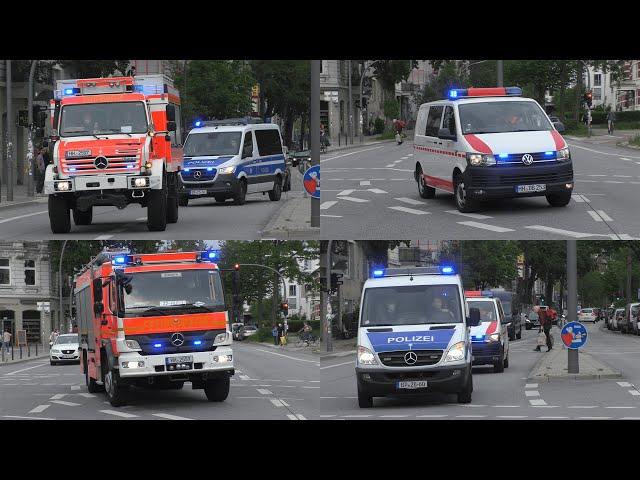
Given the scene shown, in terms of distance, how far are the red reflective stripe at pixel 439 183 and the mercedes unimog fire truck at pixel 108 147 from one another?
5.38m

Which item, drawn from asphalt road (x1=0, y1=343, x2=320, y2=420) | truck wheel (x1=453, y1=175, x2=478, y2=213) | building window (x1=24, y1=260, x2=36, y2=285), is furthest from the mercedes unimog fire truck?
building window (x1=24, y1=260, x2=36, y2=285)

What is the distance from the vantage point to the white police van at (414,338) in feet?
54.3

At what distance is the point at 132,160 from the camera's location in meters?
22.5

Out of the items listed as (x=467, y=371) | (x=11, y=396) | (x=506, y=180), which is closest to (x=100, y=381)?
(x=11, y=396)

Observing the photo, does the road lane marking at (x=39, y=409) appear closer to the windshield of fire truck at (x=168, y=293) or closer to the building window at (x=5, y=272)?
the windshield of fire truck at (x=168, y=293)

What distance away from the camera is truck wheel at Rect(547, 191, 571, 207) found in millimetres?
22812

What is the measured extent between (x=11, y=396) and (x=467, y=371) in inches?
347

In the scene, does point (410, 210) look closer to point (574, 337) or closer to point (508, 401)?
point (574, 337)

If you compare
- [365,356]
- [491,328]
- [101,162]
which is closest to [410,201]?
[491,328]

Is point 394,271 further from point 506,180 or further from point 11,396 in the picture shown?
point 11,396

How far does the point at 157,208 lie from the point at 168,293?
6.09 m

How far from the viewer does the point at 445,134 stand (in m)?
23.2

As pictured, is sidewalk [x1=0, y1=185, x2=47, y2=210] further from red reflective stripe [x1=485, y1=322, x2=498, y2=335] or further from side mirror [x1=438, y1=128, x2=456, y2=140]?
side mirror [x1=438, y1=128, x2=456, y2=140]

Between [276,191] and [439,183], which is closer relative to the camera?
[439,183]
